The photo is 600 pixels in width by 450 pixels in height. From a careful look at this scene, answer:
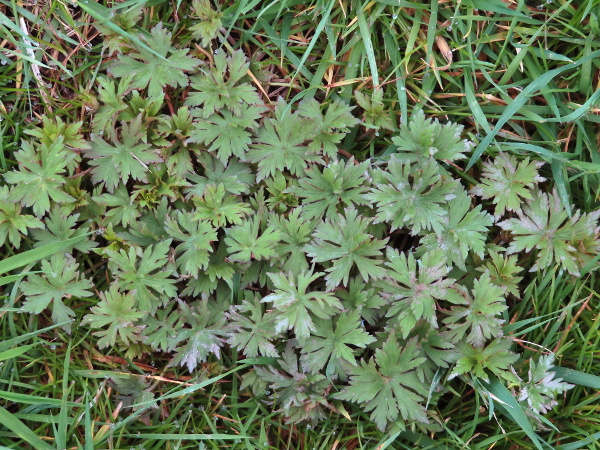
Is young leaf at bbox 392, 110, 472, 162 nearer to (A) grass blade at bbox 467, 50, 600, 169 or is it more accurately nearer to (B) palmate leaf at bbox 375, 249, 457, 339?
(A) grass blade at bbox 467, 50, 600, 169

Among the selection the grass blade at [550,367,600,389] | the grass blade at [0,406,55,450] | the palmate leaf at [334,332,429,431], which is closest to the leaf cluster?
the palmate leaf at [334,332,429,431]

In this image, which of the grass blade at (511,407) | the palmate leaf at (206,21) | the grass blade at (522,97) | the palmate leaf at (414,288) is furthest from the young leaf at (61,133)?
the grass blade at (511,407)

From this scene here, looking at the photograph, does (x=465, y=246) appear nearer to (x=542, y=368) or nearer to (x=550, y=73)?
(x=542, y=368)

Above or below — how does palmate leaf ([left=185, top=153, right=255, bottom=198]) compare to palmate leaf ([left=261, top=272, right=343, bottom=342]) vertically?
above

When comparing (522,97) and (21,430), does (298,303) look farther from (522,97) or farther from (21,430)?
(522,97)

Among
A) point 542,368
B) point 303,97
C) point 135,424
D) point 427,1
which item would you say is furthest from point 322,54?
point 135,424

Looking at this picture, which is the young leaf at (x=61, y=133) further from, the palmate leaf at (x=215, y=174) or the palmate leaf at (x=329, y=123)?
the palmate leaf at (x=329, y=123)
